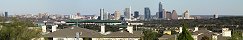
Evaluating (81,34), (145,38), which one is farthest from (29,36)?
(145,38)

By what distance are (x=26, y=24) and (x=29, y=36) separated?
1.74 feet

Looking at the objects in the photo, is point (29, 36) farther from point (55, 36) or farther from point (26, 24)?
point (55, 36)

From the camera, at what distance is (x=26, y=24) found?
24.2 meters

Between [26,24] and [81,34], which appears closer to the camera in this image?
[26,24]

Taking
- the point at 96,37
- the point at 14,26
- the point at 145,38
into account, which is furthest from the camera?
the point at 145,38

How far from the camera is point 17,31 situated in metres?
24.4

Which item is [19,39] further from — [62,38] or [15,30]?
[62,38]

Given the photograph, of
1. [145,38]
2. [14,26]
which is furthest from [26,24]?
[145,38]

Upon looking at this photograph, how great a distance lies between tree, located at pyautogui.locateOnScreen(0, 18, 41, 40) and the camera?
24125 millimetres

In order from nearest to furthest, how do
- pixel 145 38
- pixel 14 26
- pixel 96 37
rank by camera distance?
pixel 14 26 → pixel 96 37 → pixel 145 38

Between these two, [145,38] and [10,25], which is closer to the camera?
[10,25]

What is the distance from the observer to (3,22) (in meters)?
24.2

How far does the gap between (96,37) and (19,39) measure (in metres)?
13.0

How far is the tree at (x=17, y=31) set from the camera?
79.2 ft
